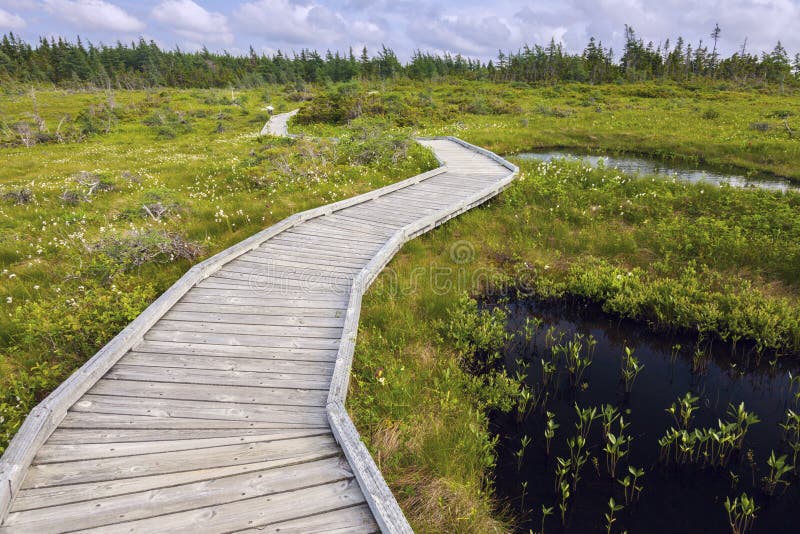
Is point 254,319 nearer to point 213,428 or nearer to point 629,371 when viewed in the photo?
point 213,428

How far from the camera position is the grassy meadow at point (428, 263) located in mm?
5121

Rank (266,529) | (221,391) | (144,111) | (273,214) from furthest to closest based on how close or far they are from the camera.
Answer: (144,111) < (273,214) < (221,391) < (266,529)

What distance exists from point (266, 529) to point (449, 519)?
181 centimetres

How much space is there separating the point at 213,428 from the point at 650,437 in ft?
18.0

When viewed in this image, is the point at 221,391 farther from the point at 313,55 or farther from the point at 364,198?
the point at 313,55

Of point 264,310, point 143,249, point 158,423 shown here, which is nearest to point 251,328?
point 264,310

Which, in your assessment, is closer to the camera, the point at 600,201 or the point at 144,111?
the point at 600,201

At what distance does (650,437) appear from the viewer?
5367 millimetres

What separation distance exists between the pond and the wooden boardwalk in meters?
15.3

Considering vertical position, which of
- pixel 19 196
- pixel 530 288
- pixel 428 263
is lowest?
pixel 530 288

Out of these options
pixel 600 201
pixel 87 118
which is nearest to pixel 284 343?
pixel 600 201

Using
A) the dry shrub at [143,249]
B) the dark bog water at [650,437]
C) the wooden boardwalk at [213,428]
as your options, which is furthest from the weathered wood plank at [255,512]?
the dry shrub at [143,249]

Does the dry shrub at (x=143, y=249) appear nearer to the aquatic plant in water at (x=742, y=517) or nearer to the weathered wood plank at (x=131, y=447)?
the weathered wood plank at (x=131, y=447)

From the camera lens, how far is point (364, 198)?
1202cm
